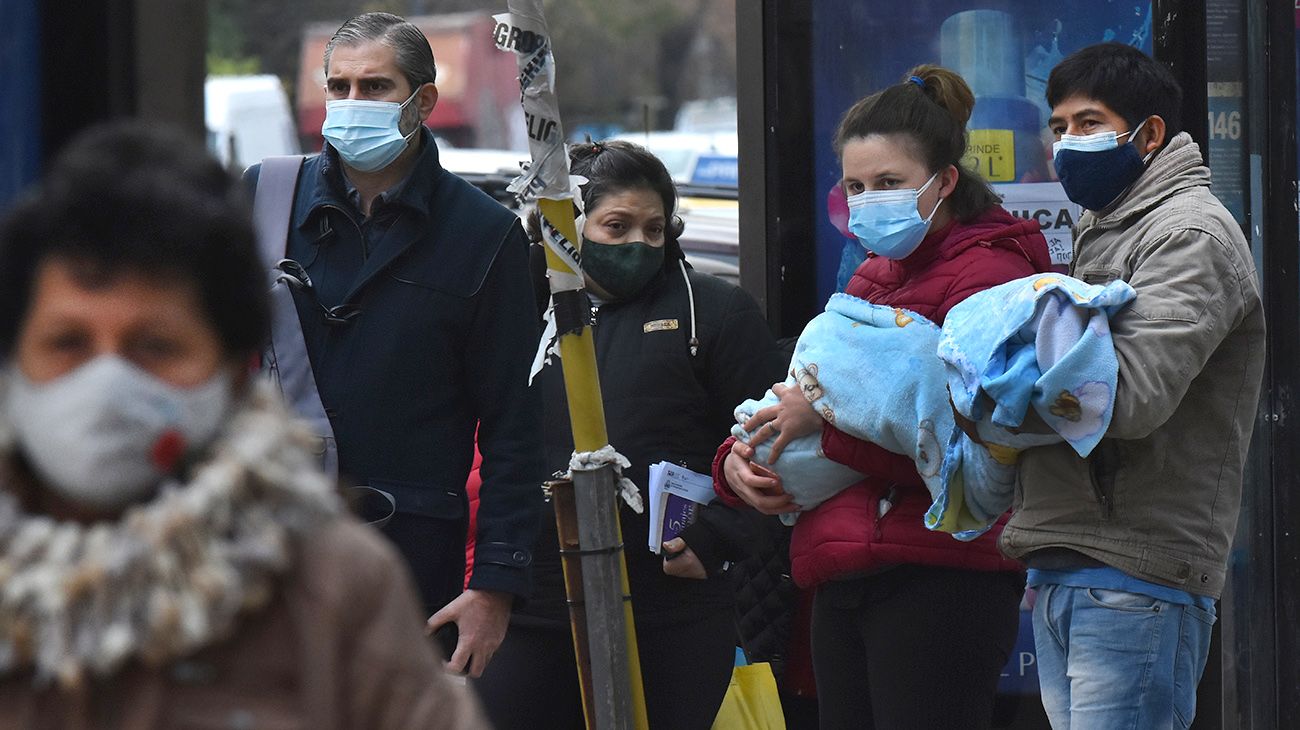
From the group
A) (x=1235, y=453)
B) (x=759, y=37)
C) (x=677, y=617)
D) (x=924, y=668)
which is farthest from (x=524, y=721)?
(x=759, y=37)

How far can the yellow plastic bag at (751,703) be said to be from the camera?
13.1ft

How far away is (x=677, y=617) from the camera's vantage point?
12.7ft

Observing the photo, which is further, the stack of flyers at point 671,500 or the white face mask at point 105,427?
the stack of flyers at point 671,500

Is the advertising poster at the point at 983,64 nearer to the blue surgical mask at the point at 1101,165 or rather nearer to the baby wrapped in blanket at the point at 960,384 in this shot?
the blue surgical mask at the point at 1101,165

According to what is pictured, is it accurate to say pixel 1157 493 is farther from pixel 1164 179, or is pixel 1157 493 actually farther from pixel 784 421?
pixel 784 421

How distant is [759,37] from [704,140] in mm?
8184

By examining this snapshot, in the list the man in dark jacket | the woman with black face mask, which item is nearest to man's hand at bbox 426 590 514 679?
the man in dark jacket

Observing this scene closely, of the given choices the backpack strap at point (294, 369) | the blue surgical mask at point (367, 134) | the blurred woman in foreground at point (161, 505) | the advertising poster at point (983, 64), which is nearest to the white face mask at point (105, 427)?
the blurred woman in foreground at point (161, 505)

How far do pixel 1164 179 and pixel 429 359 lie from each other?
4.92 feet

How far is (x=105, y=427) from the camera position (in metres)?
1.49

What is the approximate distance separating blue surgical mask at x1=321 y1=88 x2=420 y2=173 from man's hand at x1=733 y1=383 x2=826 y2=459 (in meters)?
0.95

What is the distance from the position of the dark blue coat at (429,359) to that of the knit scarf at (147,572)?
71.5 inches

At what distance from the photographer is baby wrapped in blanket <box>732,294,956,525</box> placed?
3.26 meters

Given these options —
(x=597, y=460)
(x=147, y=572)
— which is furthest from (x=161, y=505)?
(x=597, y=460)
